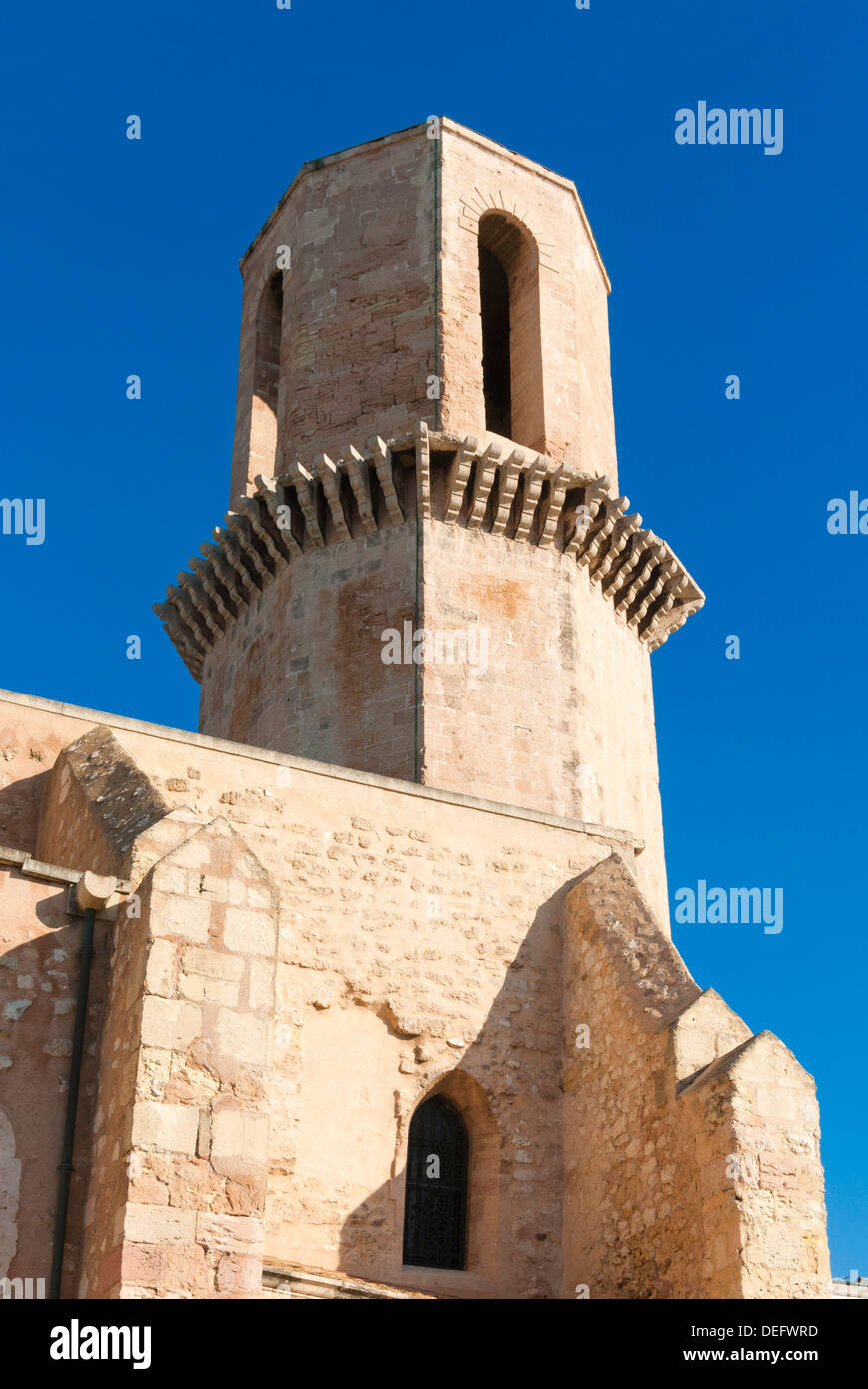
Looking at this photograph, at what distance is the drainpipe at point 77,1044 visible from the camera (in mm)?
9289

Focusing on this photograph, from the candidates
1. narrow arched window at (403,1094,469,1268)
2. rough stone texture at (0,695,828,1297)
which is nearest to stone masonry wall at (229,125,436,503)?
rough stone texture at (0,695,828,1297)

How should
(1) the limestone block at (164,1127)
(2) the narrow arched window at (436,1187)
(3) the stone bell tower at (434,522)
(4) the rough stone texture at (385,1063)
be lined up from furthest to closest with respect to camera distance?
1. (3) the stone bell tower at (434,522)
2. (2) the narrow arched window at (436,1187)
3. (4) the rough stone texture at (385,1063)
4. (1) the limestone block at (164,1127)

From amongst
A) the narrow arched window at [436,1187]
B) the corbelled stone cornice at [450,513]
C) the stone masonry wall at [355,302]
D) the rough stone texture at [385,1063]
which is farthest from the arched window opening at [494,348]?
the narrow arched window at [436,1187]

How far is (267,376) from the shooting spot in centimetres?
2233

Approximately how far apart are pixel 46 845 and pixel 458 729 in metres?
6.00

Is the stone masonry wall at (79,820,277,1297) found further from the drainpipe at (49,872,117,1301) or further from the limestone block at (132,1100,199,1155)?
the drainpipe at (49,872,117,1301)

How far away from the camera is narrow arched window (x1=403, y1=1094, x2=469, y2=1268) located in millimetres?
12898

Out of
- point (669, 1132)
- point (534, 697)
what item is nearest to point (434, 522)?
point (534, 697)

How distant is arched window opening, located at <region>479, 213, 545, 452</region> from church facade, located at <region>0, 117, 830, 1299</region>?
0.22 feet

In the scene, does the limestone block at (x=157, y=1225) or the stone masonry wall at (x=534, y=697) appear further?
the stone masonry wall at (x=534, y=697)

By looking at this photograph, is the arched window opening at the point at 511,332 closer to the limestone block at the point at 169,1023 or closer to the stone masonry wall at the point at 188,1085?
the stone masonry wall at the point at 188,1085

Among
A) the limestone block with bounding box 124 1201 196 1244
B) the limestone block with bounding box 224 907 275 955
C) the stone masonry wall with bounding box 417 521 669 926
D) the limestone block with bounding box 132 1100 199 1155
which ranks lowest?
the limestone block with bounding box 124 1201 196 1244

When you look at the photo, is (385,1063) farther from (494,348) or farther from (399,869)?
(494,348)

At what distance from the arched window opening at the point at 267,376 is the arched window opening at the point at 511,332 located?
292cm
